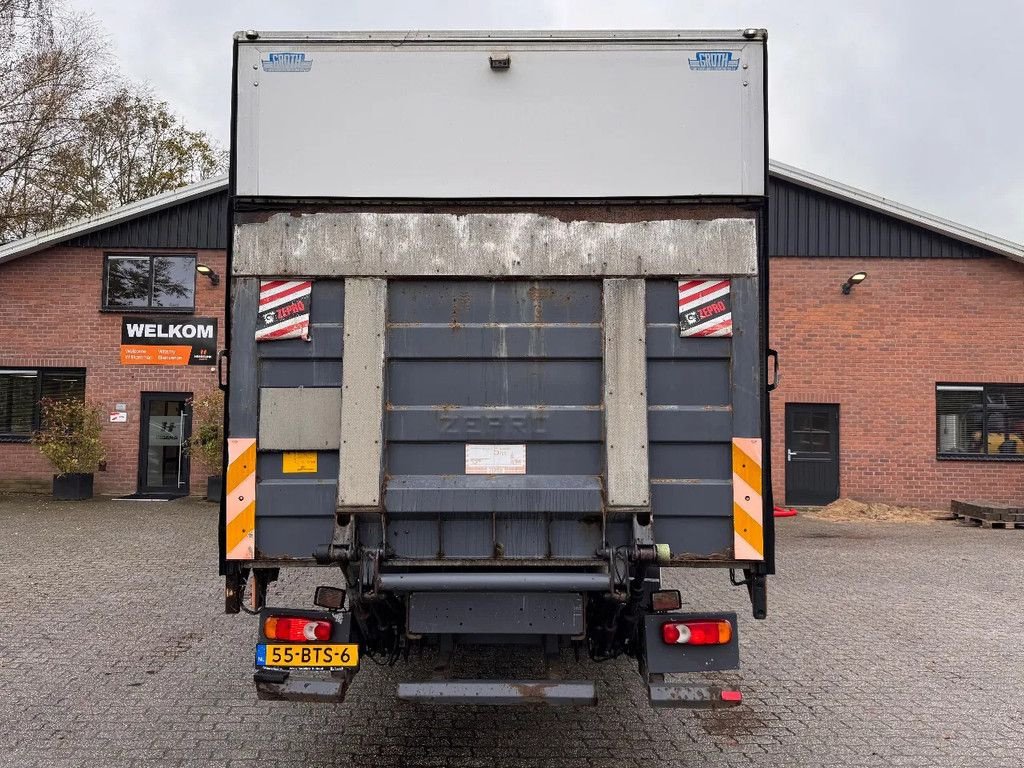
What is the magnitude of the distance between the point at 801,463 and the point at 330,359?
12.3m

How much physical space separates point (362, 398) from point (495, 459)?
694mm

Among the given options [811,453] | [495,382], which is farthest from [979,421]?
[495,382]

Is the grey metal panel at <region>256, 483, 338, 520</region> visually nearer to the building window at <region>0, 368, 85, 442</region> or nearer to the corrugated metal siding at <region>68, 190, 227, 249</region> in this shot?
the corrugated metal siding at <region>68, 190, 227, 249</region>

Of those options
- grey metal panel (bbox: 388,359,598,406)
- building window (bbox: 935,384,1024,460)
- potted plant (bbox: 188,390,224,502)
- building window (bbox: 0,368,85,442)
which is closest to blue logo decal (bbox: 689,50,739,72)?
grey metal panel (bbox: 388,359,598,406)

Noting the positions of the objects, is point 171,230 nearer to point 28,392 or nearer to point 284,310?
point 28,392

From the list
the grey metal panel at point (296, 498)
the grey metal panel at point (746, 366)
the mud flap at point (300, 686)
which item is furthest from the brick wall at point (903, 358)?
the mud flap at point (300, 686)

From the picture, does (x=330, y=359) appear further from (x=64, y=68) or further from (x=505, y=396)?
(x=64, y=68)

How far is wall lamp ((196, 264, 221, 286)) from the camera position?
13.9m

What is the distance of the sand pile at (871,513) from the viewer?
43.3ft

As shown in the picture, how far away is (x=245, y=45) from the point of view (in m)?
3.68

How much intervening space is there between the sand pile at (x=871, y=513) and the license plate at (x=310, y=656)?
459 inches

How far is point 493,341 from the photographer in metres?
3.59

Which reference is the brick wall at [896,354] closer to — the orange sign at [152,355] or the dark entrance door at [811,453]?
the dark entrance door at [811,453]

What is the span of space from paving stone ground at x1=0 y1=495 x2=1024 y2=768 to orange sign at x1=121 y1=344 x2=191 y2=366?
6.59 m
